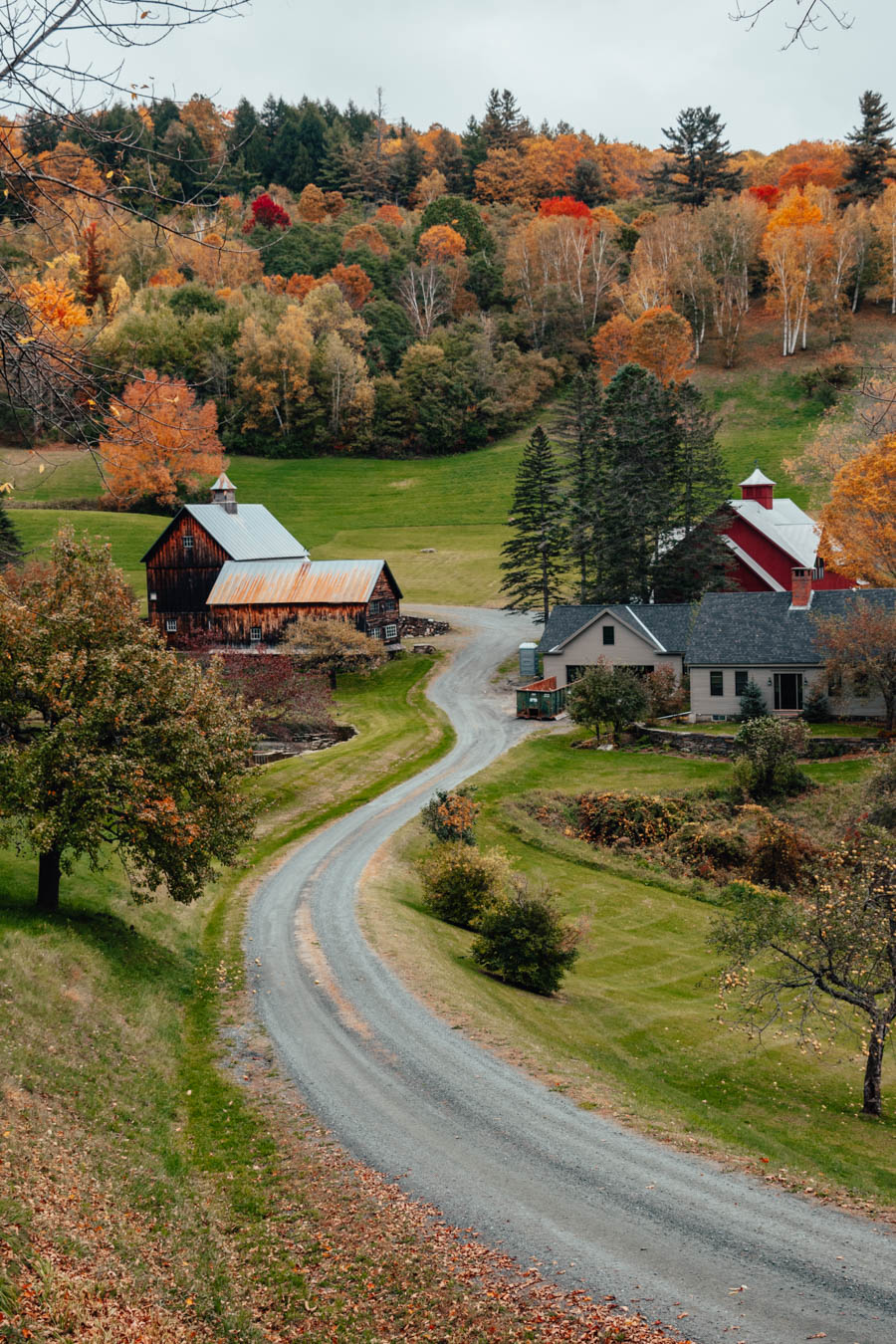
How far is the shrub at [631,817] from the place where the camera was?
38.1 m

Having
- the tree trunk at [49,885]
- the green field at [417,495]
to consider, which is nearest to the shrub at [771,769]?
the tree trunk at [49,885]

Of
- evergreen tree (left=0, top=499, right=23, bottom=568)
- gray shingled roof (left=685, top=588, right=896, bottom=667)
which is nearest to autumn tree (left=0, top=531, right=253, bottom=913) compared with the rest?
gray shingled roof (left=685, top=588, right=896, bottom=667)

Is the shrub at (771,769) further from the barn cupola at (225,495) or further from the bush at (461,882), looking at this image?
the barn cupola at (225,495)

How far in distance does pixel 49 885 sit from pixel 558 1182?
1269cm

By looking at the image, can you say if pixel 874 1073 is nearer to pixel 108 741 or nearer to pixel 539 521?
pixel 108 741

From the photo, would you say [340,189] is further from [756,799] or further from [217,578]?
[756,799]

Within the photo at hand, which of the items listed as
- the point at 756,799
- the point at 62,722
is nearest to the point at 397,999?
the point at 62,722

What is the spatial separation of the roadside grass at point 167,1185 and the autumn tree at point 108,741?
228 centimetres

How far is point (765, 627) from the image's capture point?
165 feet

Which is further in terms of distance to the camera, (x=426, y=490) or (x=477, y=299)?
(x=477, y=299)

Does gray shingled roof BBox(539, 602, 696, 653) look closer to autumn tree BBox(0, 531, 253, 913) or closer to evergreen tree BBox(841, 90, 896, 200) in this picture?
autumn tree BBox(0, 531, 253, 913)

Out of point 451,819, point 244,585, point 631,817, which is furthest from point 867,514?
point 244,585

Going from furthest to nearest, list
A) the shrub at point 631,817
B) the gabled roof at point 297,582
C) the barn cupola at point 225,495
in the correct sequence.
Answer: the barn cupola at point 225,495, the gabled roof at point 297,582, the shrub at point 631,817

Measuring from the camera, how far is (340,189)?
158125 millimetres
